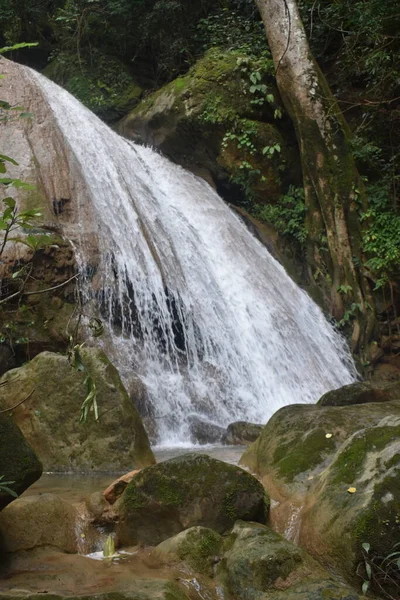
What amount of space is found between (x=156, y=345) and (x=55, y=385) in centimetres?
275

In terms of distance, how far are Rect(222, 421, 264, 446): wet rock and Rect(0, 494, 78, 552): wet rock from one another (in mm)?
2986

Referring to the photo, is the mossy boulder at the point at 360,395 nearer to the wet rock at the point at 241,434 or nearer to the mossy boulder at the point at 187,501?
the wet rock at the point at 241,434

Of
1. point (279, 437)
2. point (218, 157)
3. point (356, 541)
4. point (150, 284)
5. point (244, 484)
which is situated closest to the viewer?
point (356, 541)

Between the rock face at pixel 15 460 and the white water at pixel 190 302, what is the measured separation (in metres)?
3.61

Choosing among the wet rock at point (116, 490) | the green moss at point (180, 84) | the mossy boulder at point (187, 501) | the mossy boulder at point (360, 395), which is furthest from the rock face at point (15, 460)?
the green moss at point (180, 84)

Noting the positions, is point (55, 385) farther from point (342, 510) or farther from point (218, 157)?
point (218, 157)

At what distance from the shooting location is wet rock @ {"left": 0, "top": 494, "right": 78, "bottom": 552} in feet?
10.2

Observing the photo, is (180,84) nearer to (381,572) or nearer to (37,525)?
(37,525)

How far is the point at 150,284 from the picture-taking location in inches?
330

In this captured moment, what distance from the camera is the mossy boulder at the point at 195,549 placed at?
294 centimetres

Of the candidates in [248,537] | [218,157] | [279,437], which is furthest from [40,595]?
[218,157]

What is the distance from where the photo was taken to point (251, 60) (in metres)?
12.1

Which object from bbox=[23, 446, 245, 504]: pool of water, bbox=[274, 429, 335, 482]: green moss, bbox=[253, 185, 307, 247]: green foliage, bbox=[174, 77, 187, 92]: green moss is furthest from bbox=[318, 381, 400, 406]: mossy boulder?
bbox=[174, 77, 187, 92]: green moss

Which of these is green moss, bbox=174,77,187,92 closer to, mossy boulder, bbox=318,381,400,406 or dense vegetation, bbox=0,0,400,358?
dense vegetation, bbox=0,0,400,358
